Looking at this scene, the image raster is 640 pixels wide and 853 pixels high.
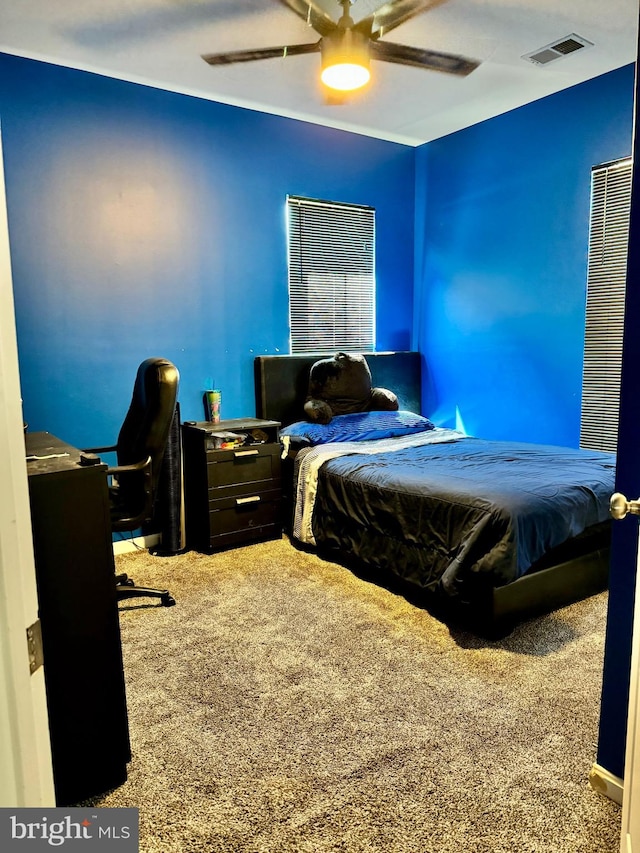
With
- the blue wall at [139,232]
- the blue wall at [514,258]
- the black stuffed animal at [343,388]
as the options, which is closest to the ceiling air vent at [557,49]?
the blue wall at [514,258]

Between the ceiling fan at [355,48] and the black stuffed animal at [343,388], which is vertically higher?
the ceiling fan at [355,48]

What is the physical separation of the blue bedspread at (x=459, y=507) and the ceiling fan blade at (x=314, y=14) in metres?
2.14

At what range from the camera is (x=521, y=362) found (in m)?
4.28

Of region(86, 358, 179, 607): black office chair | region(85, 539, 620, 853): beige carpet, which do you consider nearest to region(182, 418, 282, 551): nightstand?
region(85, 539, 620, 853): beige carpet

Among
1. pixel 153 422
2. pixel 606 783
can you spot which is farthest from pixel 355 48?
pixel 606 783

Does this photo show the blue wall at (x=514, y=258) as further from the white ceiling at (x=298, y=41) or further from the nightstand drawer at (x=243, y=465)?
the nightstand drawer at (x=243, y=465)

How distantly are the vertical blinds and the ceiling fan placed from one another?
1.35 metres

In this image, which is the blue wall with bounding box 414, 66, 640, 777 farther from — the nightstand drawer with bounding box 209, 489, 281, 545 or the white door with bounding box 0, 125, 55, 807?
the white door with bounding box 0, 125, 55, 807

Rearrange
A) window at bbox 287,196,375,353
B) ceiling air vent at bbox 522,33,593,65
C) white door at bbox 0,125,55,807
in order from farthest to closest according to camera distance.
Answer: window at bbox 287,196,375,353, ceiling air vent at bbox 522,33,593,65, white door at bbox 0,125,55,807

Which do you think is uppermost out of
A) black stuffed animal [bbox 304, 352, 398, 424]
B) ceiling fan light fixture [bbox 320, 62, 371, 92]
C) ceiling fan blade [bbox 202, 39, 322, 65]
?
ceiling fan blade [bbox 202, 39, 322, 65]

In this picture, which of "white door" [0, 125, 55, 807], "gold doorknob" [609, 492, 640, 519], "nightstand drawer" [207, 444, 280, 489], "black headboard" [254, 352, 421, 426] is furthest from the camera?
"black headboard" [254, 352, 421, 426]

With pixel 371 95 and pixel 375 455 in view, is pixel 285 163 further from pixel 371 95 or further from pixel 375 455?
pixel 375 455

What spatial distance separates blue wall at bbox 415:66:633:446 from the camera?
3803 mm

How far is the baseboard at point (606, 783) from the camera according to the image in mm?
1569
